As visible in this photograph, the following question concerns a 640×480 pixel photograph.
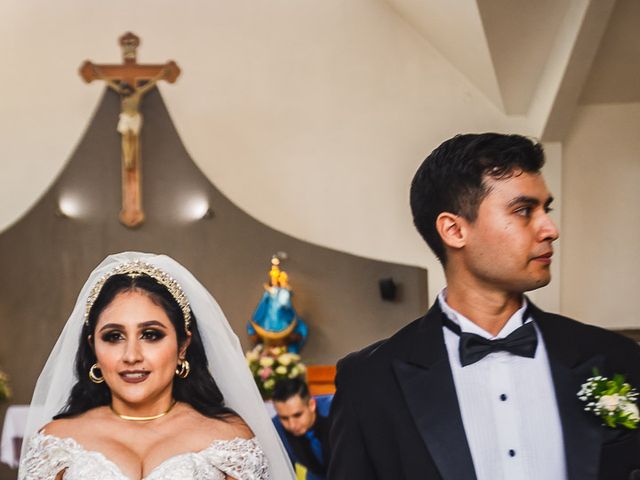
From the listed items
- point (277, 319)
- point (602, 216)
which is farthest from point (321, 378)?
point (602, 216)

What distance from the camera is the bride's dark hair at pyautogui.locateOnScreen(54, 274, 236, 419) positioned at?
3.29 meters

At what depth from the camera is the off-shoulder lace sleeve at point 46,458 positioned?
3154 millimetres

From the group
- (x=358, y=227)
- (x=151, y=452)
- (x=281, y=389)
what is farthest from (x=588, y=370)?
(x=358, y=227)

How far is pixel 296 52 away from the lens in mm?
10531

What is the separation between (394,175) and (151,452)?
7400mm

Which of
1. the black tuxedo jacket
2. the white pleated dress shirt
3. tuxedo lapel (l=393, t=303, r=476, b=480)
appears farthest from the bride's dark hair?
the white pleated dress shirt

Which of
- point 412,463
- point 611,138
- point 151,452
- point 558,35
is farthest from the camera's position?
point 611,138

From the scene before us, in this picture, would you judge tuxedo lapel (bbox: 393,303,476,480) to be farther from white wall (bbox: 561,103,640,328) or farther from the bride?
white wall (bbox: 561,103,640,328)

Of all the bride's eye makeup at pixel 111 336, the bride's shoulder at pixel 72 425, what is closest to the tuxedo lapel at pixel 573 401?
the bride's eye makeup at pixel 111 336

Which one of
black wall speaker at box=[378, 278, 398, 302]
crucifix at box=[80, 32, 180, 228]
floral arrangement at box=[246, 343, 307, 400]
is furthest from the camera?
black wall speaker at box=[378, 278, 398, 302]

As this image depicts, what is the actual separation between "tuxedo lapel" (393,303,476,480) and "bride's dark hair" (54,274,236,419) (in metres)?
0.76

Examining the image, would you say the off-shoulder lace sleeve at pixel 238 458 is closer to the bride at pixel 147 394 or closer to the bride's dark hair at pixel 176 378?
the bride at pixel 147 394

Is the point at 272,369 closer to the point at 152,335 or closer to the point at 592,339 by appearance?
the point at 152,335

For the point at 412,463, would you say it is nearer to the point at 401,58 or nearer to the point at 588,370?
the point at 588,370
